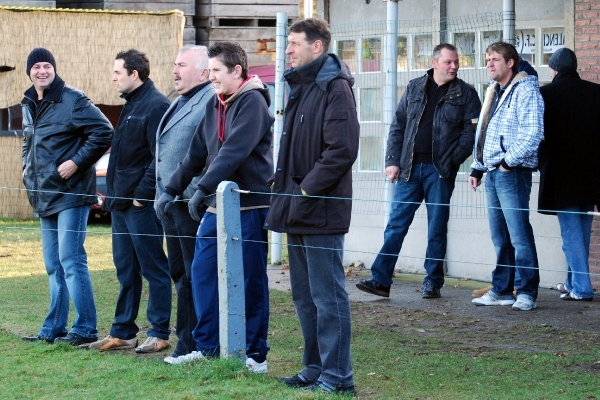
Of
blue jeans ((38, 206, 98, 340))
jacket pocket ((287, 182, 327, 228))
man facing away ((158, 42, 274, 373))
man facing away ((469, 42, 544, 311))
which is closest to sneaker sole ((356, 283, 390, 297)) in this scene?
man facing away ((469, 42, 544, 311))

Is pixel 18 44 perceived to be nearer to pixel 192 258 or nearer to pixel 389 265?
pixel 389 265

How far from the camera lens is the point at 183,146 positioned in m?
7.21

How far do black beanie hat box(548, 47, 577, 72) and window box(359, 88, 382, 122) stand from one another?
2803 millimetres

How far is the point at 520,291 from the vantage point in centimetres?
920

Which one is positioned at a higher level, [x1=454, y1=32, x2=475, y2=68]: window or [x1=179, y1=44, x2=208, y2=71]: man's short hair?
[x1=454, y1=32, x2=475, y2=68]: window

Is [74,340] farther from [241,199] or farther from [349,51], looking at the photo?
[349,51]

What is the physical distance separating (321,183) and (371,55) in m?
6.20

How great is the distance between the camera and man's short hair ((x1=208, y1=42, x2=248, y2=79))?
6.71 metres

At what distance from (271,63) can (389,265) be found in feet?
39.4

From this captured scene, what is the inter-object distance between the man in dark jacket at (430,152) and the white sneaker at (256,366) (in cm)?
292

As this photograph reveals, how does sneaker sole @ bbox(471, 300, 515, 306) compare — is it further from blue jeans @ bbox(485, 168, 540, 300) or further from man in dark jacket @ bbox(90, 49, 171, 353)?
man in dark jacket @ bbox(90, 49, 171, 353)

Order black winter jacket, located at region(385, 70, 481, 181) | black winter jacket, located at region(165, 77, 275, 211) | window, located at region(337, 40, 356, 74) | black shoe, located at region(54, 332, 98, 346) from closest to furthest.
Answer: black winter jacket, located at region(165, 77, 275, 211)
black shoe, located at region(54, 332, 98, 346)
black winter jacket, located at region(385, 70, 481, 181)
window, located at region(337, 40, 356, 74)

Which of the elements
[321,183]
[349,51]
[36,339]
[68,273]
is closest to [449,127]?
[349,51]

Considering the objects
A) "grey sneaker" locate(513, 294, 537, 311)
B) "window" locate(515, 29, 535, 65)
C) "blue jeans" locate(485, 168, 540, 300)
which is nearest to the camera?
"blue jeans" locate(485, 168, 540, 300)
